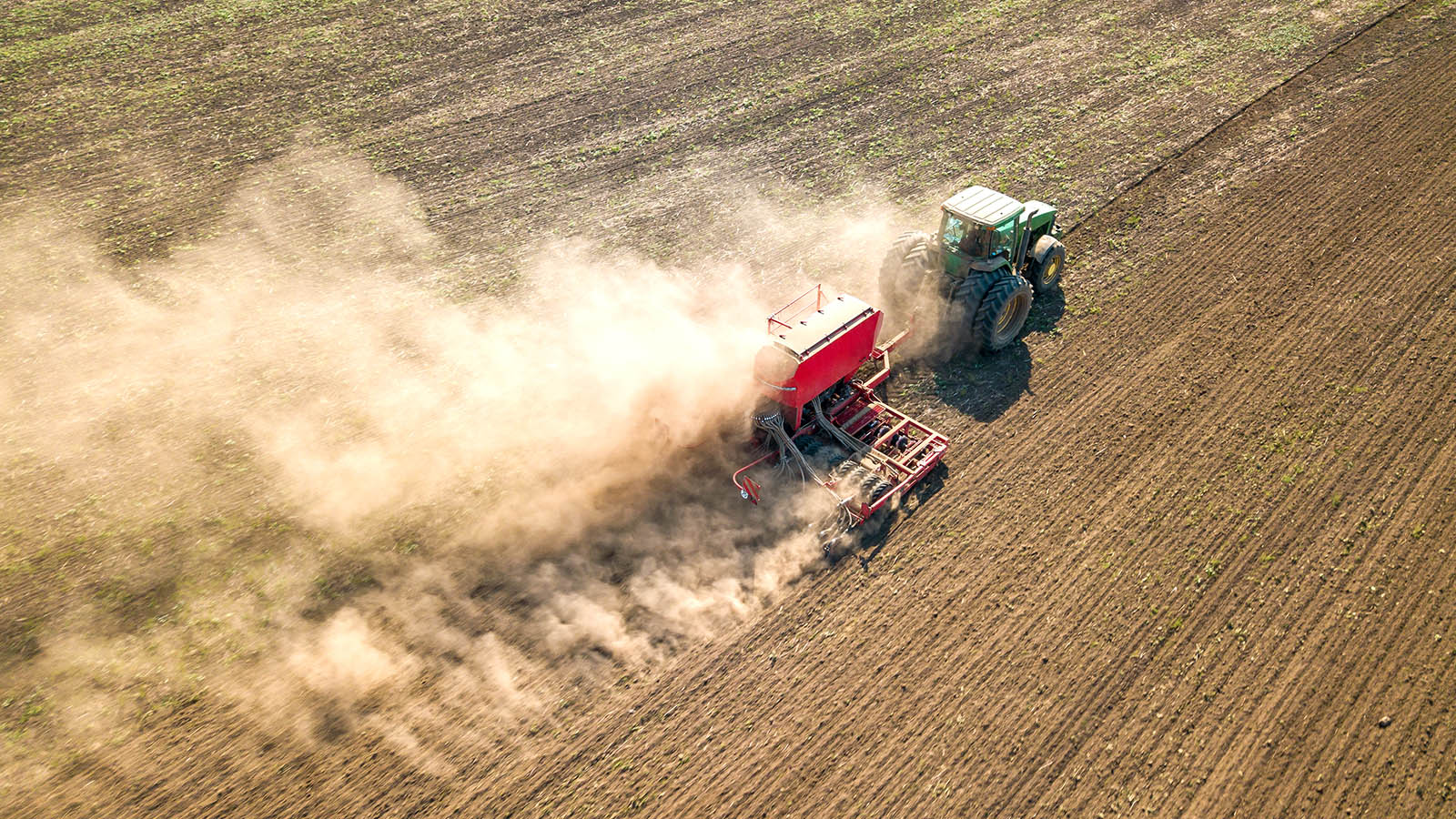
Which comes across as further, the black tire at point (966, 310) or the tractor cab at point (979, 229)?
the black tire at point (966, 310)

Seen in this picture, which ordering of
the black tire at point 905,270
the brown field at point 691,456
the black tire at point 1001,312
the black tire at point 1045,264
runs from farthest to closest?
the black tire at point 1045,264, the black tire at point 905,270, the black tire at point 1001,312, the brown field at point 691,456

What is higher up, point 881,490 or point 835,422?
point 835,422

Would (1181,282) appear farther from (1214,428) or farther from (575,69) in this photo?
(575,69)

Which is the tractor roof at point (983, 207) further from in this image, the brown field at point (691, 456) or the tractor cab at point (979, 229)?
the brown field at point (691, 456)

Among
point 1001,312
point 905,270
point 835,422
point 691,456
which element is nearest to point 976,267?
point 1001,312

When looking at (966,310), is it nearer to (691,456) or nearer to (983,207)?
(983,207)

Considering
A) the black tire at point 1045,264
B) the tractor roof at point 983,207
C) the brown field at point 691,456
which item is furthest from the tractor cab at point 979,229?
the brown field at point 691,456

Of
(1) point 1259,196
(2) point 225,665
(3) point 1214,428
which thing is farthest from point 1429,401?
(2) point 225,665
